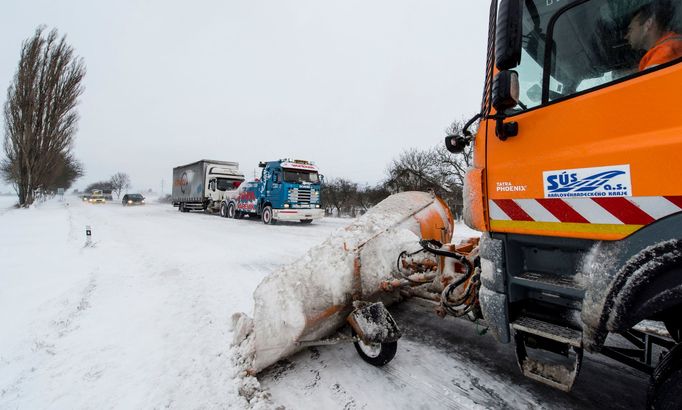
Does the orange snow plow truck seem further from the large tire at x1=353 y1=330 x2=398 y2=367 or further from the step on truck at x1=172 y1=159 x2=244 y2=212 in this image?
the step on truck at x1=172 y1=159 x2=244 y2=212

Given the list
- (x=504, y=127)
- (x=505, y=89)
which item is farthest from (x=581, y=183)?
(x=505, y=89)

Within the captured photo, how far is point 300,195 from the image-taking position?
619 inches

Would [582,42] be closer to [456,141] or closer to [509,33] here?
[509,33]

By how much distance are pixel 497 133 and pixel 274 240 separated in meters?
8.95

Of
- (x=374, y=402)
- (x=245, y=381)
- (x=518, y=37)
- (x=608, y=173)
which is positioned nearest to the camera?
(x=608, y=173)

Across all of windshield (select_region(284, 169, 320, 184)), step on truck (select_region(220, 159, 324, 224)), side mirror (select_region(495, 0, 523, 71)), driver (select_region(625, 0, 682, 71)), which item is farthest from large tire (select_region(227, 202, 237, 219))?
driver (select_region(625, 0, 682, 71))

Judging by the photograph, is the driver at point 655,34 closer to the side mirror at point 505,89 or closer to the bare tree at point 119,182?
the side mirror at point 505,89

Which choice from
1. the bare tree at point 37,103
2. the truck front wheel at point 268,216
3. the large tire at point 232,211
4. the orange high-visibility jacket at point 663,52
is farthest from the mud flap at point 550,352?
the bare tree at point 37,103

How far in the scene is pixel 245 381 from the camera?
2523 mm

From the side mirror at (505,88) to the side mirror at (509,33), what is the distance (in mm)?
58

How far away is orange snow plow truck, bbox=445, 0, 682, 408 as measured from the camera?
1455mm

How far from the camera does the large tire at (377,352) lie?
8.95 ft

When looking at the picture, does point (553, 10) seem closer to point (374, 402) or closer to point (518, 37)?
point (518, 37)

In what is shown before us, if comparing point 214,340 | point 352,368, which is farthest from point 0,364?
point 352,368
